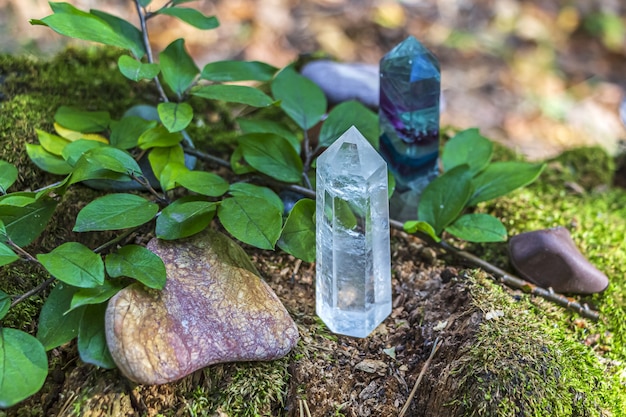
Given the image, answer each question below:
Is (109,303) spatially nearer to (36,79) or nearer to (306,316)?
(306,316)

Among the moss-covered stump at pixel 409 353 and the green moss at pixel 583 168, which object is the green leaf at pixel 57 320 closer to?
the moss-covered stump at pixel 409 353

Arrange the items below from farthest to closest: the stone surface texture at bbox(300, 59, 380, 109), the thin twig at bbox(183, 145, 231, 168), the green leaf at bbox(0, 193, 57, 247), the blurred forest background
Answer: the blurred forest background < the stone surface texture at bbox(300, 59, 380, 109) < the thin twig at bbox(183, 145, 231, 168) < the green leaf at bbox(0, 193, 57, 247)

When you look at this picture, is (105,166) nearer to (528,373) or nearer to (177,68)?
(177,68)

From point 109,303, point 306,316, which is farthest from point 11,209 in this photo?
point 306,316

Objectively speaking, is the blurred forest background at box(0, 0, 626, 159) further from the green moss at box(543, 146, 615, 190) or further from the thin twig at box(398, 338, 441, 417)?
the thin twig at box(398, 338, 441, 417)

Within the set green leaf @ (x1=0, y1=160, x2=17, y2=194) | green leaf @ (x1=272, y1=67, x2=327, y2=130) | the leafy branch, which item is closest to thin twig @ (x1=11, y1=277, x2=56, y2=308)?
the leafy branch

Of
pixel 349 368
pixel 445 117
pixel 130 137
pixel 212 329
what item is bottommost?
pixel 445 117

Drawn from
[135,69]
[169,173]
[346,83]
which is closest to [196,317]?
[169,173]
